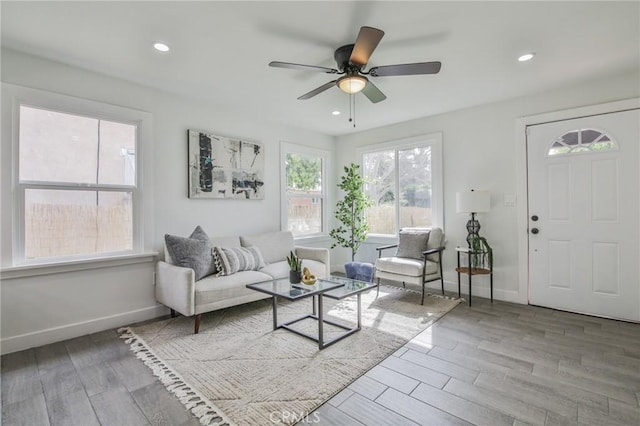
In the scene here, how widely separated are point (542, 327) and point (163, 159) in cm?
430

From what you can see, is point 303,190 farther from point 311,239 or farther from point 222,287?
point 222,287

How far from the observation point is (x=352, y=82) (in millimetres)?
2529

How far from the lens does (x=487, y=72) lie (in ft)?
9.88

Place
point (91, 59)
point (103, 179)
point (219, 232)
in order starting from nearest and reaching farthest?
point (91, 59) < point (103, 179) < point (219, 232)

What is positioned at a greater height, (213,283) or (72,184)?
(72,184)

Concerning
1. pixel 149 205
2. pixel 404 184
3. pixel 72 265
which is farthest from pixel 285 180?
pixel 72 265

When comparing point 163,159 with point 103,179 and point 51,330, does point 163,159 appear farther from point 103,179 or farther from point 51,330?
point 51,330

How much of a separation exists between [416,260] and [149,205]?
3.22 metres

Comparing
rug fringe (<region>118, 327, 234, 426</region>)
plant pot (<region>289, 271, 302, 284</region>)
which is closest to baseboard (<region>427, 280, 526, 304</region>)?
plant pot (<region>289, 271, 302, 284</region>)

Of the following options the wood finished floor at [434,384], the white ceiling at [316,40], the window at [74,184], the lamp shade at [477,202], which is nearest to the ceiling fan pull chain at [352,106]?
the white ceiling at [316,40]

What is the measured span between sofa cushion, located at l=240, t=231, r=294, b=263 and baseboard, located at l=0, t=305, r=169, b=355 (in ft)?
4.08

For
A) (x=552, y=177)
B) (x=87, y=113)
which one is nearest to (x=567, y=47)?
(x=552, y=177)

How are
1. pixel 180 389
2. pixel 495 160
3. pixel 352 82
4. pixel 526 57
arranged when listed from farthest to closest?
pixel 495 160 → pixel 526 57 → pixel 352 82 → pixel 180 389

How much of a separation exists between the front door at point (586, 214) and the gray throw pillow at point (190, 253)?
3742mm
